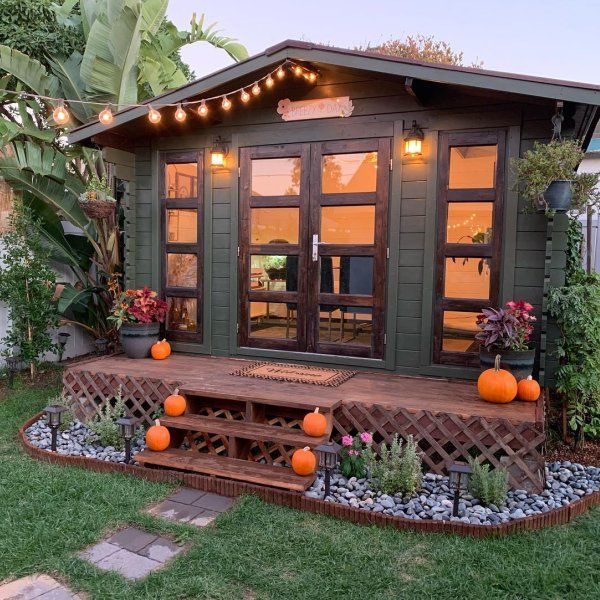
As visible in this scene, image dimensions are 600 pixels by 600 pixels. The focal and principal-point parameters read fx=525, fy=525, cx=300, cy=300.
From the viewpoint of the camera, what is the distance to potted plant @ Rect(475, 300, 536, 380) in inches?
164

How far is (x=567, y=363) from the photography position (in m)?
4.45

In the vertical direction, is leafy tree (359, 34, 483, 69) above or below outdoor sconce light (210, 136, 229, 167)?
above

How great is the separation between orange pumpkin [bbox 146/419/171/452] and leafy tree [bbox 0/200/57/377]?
10.4 ft

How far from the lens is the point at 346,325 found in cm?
536

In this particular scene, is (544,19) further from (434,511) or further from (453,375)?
(434,511)

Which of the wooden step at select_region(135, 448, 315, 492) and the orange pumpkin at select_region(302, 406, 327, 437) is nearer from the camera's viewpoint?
the wooden step at select_region(135, 448, 315, 492)

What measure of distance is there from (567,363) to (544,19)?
50.0ft

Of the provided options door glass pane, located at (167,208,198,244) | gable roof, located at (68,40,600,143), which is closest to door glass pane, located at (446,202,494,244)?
gable roof, located at (68,40,600,143)

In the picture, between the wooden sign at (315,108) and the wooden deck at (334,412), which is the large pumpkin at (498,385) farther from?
the wooden sign at (315,108)

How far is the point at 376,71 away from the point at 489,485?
11.3 feet

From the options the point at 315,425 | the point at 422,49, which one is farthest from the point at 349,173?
the point at 422,49

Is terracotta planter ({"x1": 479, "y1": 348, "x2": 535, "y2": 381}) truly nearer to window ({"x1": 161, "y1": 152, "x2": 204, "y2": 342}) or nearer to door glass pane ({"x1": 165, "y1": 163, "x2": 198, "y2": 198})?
window ({"x1": 161, "y1": 152, "x2": 204, "y2": 342})

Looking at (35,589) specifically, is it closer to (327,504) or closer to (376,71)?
(327,504)

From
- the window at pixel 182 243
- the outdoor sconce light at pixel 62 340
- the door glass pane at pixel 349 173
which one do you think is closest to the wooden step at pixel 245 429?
the window at pixel 182 243
